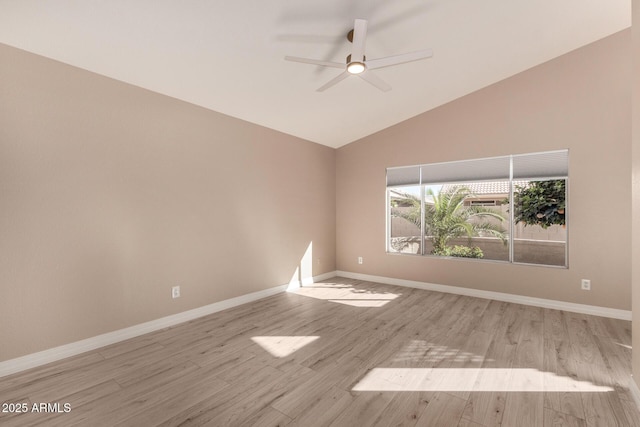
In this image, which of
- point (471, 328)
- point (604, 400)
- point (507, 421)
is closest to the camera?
point (507, 421)

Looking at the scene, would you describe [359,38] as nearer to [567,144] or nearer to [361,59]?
[361,59]

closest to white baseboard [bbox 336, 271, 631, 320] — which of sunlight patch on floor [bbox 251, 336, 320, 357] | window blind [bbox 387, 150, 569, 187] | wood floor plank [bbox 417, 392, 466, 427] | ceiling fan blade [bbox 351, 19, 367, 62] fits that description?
window blind [bbox 387, 150, 569, 187]

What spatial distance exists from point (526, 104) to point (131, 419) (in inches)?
220

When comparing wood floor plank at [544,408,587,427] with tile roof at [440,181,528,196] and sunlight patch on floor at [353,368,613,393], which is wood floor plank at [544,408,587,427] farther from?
tile roof at [440,181,528,196]

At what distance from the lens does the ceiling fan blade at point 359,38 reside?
225cm

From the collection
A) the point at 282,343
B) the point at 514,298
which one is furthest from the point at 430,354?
the point at 514,298

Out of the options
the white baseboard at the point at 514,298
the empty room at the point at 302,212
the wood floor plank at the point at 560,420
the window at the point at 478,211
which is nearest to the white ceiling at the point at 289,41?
the empty room at the point at 302,212

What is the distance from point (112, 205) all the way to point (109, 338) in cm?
135

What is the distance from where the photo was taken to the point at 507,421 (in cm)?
180

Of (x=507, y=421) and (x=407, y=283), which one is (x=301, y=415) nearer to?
(x=507, y=421)

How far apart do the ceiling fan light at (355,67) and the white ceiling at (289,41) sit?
0.42 meters

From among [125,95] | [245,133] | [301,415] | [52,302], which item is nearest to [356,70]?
[245,133]

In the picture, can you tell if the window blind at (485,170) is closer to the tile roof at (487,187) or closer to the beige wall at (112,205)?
the tile roof at (487,187)

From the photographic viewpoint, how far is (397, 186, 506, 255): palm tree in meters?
5.20
